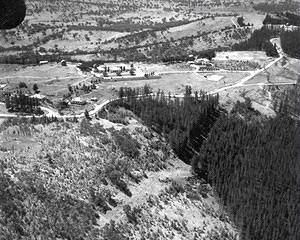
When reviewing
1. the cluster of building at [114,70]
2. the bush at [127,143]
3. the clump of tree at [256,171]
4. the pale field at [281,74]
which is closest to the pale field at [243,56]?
the pale field at [281,74]

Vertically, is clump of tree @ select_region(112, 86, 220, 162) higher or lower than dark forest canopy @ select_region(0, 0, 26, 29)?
lower

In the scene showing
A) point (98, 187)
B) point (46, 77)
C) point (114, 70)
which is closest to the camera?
point (98, 187)

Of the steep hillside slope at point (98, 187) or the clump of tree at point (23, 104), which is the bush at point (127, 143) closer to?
the steep hillside slope at point (98, 187)

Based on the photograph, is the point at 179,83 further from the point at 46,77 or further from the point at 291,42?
the point at 291,42

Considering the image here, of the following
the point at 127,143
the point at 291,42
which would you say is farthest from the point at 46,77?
the point at 291,42

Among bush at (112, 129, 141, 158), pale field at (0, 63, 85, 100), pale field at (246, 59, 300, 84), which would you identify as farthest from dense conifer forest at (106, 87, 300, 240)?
pale field at (246, 59, 300, 84)

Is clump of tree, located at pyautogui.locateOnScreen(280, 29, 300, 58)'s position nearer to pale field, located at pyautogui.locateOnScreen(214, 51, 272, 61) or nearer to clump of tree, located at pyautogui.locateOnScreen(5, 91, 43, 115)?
pale field, located at pyautogui.locateOnScreen(214, 51, 272, 61)
